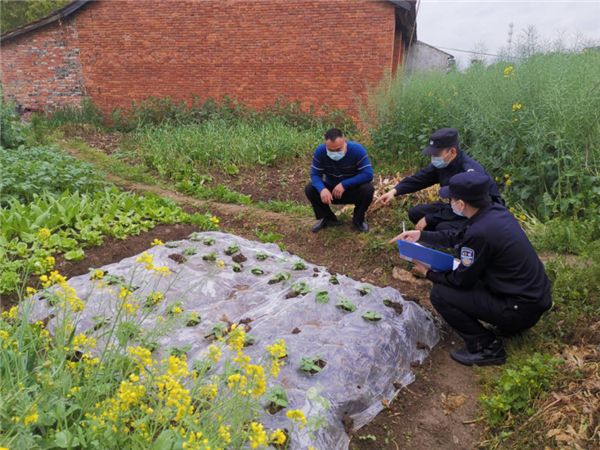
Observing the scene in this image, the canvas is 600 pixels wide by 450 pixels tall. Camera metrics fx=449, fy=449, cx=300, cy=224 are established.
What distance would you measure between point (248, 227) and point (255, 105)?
24.9 feet

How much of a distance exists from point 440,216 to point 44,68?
1405 centimetres

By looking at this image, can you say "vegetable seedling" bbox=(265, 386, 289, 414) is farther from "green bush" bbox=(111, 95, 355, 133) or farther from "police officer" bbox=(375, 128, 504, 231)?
"green bush" bbox=(111, 95, 355, 133)

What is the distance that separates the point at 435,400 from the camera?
3031 mm

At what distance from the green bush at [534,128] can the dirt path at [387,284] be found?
1.94 m

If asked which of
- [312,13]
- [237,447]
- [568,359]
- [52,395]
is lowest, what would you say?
[568,359]

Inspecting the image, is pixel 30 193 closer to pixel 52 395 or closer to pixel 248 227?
pixel 248 227

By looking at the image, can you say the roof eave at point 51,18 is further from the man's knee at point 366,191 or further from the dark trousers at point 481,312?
the dark trousers at point 481,312

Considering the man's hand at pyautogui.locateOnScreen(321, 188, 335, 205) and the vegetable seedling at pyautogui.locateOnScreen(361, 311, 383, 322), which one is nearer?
the vegetable seedling at pyautogui.locateOnScreen(361, 311, 383, 322)

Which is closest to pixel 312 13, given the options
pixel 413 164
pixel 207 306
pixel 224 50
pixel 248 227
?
pixel 224 50

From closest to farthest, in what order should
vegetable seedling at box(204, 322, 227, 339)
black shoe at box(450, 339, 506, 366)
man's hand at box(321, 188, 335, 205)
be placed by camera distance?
1. vegetable seedling at box(204, 322, 227, 339)
2. black shoe at box(450, 339, 506, 366)
3. man's hand at box(321, 188, 335, 205)

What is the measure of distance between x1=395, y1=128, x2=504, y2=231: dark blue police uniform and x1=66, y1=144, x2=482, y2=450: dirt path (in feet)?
1.89

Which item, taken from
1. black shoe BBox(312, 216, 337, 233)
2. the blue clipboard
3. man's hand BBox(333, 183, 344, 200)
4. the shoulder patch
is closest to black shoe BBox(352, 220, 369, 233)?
black shoe BBox(312, 216, 337, 233)

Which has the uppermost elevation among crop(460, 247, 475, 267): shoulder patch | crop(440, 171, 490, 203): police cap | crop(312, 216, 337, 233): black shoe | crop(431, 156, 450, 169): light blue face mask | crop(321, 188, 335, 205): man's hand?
crop(440, 171, 490, 203): police cap

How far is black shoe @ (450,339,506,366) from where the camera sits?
327 centimetres
